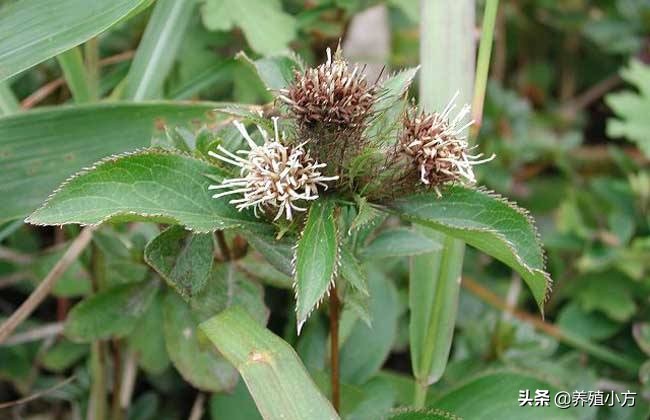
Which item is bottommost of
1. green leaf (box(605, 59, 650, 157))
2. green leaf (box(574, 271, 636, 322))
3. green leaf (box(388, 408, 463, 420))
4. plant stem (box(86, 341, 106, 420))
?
green leaf (box(574, 271, 636, 322))

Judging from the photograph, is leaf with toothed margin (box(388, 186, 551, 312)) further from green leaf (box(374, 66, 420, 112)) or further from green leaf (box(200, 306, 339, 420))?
green leaf (box(200, 306, 339, 420))

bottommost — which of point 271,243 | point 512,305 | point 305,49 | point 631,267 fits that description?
point 512,305

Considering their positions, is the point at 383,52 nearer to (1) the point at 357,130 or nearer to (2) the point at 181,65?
(2) the point at 181,65

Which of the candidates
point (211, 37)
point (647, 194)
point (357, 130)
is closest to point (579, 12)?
point (647, 194)

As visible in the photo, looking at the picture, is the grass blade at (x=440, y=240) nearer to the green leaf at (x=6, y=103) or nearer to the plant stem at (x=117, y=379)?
the plant stem at (x=117, y=379)

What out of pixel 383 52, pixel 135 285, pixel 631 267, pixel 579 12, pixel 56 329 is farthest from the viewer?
pixel 579 12

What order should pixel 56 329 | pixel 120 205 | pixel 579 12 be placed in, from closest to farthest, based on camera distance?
pixel 120 205, pixel 56 329, pixel 579 12

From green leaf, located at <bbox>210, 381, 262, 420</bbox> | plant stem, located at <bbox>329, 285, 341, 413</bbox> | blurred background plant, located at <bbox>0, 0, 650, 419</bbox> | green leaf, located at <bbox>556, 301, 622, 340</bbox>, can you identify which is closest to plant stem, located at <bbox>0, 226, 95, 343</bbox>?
blurred background plant, located at <bbox>0, 0, 650, 419</bbox>
